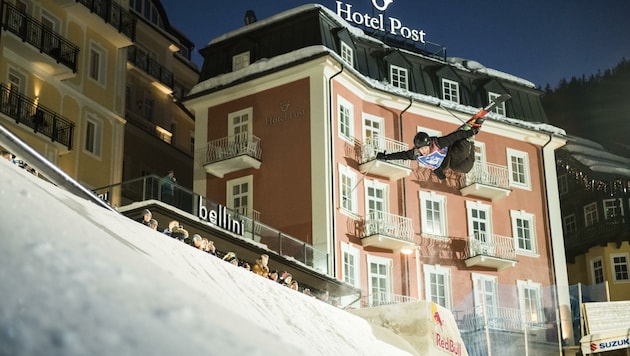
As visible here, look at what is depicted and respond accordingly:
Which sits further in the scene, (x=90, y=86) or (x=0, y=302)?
(x=90, y=86)

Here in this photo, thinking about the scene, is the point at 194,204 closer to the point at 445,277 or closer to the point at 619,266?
the point at 445,277

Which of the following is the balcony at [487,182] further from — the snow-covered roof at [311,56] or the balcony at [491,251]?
the snow-covered roof at [311,56]

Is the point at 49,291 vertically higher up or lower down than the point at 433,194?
lower down

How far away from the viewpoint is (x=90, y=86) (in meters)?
32.8

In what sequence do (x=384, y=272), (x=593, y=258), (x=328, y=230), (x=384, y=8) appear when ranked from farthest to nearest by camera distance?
(x=593, y=258) → (x=384, y=8) → (x=384, y=272) → (x=328, y=230)

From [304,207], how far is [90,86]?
8.92 m

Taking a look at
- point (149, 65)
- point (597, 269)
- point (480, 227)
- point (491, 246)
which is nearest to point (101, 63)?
point (149, 65)

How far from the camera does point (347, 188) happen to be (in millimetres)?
33719

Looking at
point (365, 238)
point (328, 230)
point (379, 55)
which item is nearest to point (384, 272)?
point (365, 238)

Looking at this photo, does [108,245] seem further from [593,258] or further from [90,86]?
[593,258]

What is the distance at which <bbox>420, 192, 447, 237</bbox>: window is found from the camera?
36.4 metres

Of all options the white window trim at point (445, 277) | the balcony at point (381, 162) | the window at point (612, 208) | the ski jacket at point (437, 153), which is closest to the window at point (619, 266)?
the window at point (612, 208)

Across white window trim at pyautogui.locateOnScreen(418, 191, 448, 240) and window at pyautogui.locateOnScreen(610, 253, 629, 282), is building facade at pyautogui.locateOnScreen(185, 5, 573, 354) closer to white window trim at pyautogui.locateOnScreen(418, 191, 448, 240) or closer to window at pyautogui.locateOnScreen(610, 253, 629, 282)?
white window trim at pyautogui.locateOnScreen(418, 191, 448, 240)

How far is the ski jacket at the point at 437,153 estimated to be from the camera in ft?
86.7
